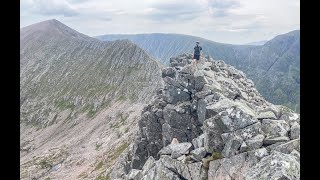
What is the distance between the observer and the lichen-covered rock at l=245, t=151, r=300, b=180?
88.3ft

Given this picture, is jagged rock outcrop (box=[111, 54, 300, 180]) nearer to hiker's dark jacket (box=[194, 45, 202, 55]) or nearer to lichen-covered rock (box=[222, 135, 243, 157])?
lichen-covered rock (box=[222, 135, 243, 157])

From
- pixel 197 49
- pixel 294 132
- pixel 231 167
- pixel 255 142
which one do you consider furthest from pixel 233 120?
pixel 197 49

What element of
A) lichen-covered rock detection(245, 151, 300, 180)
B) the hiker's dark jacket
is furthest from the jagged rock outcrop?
the hiker's dark jacket

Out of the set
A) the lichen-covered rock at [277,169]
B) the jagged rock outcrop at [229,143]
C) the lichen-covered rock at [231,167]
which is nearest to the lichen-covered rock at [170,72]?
the jagged rock outcrop at [229,143]

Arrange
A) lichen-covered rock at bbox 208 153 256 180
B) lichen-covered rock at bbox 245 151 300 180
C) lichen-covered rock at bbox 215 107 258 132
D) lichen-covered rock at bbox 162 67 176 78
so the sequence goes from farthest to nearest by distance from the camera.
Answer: lichen-covered rock at bbox 162 67 176 78 → lichen-covered rock at bbox 215 107 258 132 → lichen-covered rock at bbox 208 153 256 180 → lichen-covered rock at bbox 245 151 300 180

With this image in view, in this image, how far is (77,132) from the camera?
18012 centimetres

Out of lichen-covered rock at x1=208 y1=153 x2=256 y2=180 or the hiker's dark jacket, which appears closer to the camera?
lichen-covered rock at x1=208 y1=153 x2=256 y2=180

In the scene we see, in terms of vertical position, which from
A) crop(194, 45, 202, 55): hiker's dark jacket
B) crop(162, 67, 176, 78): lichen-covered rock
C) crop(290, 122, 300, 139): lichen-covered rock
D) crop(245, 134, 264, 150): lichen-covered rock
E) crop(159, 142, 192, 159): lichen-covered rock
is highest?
crop(194, 45, 202, 55): hiker's dark jacket

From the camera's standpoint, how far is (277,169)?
2752 centimetres

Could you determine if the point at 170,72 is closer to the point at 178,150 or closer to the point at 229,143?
the point at 178,150
